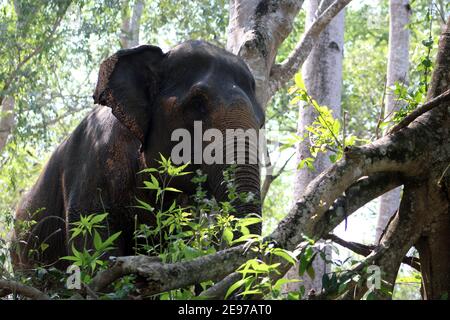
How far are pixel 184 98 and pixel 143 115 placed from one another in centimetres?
37

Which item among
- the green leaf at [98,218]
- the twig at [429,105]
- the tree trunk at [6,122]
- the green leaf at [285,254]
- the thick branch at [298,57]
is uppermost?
the tree trunk at [6,122]

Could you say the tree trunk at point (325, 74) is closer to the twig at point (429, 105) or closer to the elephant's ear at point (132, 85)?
the elephant's ear at point (132, 85)

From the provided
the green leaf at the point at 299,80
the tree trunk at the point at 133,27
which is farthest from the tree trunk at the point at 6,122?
the green leaf at the point at 299,80

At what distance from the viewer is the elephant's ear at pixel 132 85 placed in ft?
23.8

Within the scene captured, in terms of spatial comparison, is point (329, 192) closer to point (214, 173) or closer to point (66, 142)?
point (214, 173)

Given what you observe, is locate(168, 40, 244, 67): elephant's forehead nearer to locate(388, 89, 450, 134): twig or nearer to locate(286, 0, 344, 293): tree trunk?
locate(388, 89, 450, 134): twig

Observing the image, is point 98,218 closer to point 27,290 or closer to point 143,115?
point 27,290

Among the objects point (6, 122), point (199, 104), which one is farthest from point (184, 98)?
point (6, 122)

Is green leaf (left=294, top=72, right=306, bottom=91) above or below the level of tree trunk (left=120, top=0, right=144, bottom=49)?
below

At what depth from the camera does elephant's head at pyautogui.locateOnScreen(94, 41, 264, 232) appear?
22.4 feet

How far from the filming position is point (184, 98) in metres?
7.10

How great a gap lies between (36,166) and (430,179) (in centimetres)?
1419

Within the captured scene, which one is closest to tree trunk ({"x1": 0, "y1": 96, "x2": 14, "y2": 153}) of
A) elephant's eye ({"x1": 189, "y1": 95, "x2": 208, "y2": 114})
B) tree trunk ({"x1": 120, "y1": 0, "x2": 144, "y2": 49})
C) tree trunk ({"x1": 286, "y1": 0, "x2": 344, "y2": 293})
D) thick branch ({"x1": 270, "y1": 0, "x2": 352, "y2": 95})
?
tree trunk ({"x1": 120, "y1": 0, "x2": 144, "y2": 49})

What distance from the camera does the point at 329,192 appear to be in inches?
184
